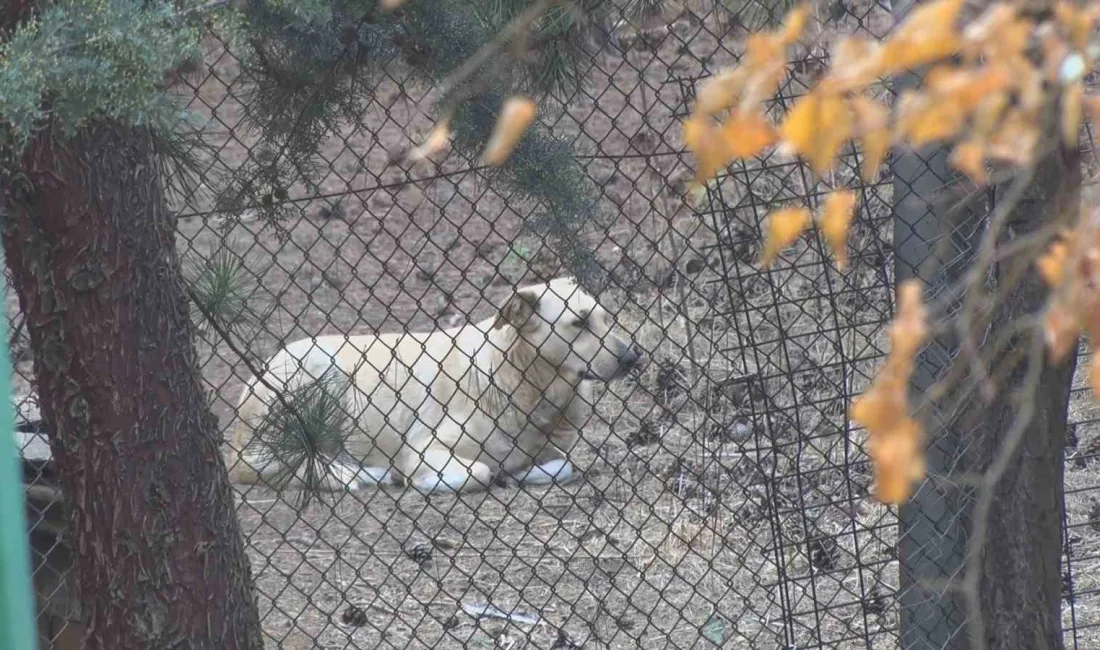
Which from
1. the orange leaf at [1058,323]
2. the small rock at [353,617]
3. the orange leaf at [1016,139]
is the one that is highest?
the small rock at [353,617]

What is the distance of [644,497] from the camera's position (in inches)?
204

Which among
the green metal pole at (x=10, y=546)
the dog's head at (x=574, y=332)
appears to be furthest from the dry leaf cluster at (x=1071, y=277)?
the dog's head at (x=574, y=332)

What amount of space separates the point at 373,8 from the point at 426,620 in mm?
2174

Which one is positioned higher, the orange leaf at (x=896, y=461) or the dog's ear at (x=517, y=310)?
the dog's ear at (x=517, y=310)

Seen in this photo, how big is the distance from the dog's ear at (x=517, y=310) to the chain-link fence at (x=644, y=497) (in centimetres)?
11

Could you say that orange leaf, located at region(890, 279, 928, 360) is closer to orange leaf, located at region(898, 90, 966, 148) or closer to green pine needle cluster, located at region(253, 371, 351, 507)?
orange leaf, located at region(898, 90, 966, 148)

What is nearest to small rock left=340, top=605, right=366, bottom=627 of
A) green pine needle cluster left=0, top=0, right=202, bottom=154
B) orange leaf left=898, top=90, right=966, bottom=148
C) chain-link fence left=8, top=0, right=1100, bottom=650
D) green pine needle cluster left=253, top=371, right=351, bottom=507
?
chain-link fence left=8, top=0, right=1100, bottom=650

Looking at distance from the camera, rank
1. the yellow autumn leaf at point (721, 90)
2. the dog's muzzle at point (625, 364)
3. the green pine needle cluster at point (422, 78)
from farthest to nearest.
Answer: the dog's muzzle at point (625, 364) < the green pine needle cluster at point (422, 78) < the yellow autumn leaf at point (721, 90)

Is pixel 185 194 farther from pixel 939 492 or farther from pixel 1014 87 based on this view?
pixel 1014 87

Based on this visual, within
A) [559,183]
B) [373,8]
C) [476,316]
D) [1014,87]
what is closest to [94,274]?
[373,8]

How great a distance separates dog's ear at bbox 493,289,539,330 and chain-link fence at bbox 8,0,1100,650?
115mm

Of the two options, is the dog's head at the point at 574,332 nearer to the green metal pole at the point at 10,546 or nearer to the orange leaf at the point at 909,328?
the green metal pole at the point at 10,546

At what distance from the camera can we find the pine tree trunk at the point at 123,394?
7.95 feet

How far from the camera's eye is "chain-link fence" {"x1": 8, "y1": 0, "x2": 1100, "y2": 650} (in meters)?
3.14
